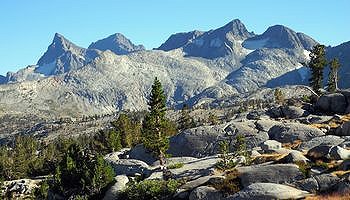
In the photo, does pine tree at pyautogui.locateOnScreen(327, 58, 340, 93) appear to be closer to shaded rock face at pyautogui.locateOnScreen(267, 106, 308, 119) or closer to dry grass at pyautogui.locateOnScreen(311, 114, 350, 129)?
shaded rock face at pyautogui.locateOnScreen(267, 106, 308, 119)

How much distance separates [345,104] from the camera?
110375mm

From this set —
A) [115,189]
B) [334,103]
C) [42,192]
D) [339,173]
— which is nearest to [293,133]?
[334,103]

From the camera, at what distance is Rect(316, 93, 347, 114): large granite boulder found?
110m

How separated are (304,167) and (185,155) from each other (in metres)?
46.0

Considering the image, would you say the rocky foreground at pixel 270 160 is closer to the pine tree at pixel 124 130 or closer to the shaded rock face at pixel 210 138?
the shaded rock face at pixel 210 138

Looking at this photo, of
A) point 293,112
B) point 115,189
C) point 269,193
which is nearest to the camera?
point 269,193

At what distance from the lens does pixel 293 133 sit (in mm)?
85312

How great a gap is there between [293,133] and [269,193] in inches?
1717

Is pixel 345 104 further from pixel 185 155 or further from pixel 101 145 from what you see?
pixel 101 145

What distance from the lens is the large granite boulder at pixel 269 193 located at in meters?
43.5

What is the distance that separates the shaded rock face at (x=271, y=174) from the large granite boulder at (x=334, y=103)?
214 feet

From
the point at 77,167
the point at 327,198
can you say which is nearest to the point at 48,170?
the point at 77,167

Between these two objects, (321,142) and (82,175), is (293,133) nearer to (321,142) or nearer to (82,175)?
(321,142)

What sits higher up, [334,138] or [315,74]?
[315,74]
